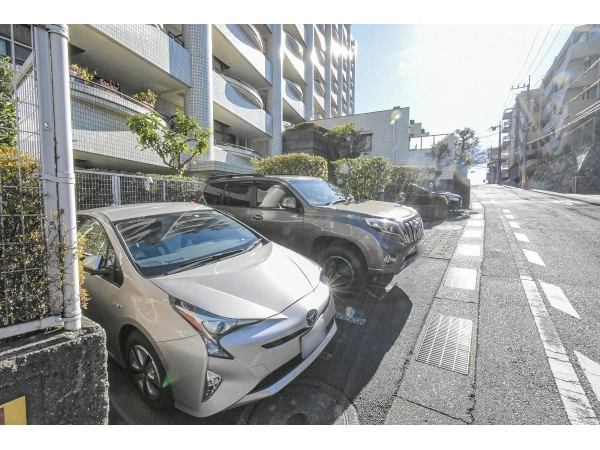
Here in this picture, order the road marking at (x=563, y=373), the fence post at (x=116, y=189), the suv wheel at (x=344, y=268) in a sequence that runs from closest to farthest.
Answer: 1. the road marking at (x=563, y=373)
2. the suv wheel at (x=344, y=268)
3. the fence post at (x=116, y=189)

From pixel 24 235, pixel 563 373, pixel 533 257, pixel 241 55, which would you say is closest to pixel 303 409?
pixel 24 235

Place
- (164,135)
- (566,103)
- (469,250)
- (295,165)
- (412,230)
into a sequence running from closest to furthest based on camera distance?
(412,230) → (469,250) → (164,135) → (295,165) → (566,103)

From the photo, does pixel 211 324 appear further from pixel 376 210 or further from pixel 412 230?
pixel 412 230

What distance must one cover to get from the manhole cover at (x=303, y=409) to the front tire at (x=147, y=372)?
567 millimetres

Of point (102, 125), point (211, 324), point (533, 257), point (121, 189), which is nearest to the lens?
point (211, 324)

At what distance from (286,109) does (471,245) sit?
60.8 feet

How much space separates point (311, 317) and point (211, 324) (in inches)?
29.4

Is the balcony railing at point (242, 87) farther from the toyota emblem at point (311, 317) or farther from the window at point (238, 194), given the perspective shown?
the toyota emblem at point (311, 317)

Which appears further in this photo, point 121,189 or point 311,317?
point 121,189

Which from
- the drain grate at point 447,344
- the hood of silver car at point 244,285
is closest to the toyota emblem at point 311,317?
the hood of silver car at point 244,285

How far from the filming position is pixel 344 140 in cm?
1988

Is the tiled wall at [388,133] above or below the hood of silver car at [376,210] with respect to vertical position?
above

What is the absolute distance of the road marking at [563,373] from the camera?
1834 millimetres

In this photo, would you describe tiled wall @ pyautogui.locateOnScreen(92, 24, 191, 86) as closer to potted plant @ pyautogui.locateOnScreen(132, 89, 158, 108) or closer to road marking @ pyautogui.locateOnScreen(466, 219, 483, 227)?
potted plant @ pyautogui.locateOnScreen(132, 89, 158, 108)
